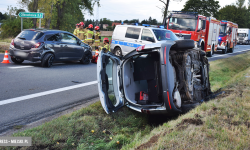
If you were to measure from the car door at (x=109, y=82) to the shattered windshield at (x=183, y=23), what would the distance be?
12.5m

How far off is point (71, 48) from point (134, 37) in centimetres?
321

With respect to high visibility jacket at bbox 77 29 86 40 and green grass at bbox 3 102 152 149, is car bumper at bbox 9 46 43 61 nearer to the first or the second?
high visibility jacket at bbox 77 29 86 40

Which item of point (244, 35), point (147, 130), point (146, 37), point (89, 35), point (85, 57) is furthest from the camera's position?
point (244, 35)

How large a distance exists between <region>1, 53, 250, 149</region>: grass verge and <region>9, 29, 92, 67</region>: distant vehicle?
521cm

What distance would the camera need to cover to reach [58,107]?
203 inches

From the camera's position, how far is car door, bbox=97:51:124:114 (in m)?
4.30

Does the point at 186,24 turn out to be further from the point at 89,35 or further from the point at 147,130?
the point at 147,130

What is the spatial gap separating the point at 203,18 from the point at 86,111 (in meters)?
14.6

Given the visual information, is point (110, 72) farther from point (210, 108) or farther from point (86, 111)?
point (210, 108)

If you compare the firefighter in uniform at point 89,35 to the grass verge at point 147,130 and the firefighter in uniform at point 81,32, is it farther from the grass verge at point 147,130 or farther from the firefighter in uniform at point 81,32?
the grass verge at point 147,130

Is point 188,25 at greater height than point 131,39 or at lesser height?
greater

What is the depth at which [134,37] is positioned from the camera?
1183cm

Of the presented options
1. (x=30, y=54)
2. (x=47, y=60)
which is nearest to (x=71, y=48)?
(x=47, y=60)

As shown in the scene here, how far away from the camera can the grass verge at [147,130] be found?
3.15 meters
